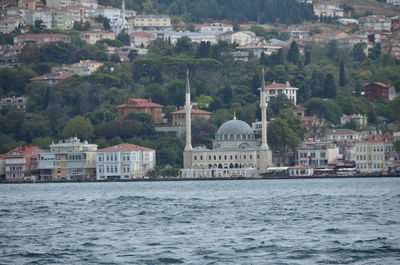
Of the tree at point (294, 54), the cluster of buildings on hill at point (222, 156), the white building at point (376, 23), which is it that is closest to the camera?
the cluster of buildings on hill at point (222, 156)

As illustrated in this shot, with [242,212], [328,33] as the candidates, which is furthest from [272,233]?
[328,33]

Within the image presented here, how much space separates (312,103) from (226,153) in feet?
43.9

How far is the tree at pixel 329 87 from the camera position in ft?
373

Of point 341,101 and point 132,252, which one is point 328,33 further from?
point 132,252

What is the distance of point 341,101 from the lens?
112 metres

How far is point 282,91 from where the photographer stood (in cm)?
11462

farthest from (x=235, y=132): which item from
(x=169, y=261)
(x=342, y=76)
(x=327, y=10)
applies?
(x=327, y=10)

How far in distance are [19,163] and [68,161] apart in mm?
3670

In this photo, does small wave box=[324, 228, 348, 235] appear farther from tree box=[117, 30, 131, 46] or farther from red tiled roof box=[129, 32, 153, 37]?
red tiled roof box=[129, 32, 153, 37]

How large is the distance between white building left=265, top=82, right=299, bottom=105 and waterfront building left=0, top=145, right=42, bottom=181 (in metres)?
23.2

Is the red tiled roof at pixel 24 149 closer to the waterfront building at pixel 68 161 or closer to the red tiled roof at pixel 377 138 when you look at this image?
the waterfront building at pixel 68 161

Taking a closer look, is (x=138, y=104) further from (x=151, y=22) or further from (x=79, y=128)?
(x=151, y=22)

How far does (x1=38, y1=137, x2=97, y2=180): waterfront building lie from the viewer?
9994 cm

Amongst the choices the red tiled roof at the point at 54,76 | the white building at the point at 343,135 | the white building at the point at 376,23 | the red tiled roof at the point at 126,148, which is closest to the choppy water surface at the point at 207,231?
the red tiled roof at the point at 126,148
